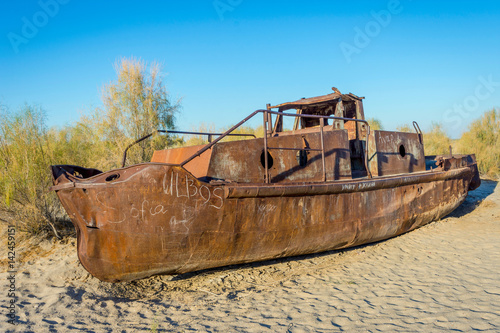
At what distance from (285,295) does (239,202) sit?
122 centimetres

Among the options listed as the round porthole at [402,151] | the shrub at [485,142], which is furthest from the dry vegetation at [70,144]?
the shrub at [485,142]

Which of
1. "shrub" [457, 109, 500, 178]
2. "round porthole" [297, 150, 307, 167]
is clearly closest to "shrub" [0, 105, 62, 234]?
"round porthole" [297, 150, 307, 167]

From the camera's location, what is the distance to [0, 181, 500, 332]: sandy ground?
312 centimetres

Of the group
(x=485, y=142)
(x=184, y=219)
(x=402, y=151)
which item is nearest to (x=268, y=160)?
(x=184, y=219)

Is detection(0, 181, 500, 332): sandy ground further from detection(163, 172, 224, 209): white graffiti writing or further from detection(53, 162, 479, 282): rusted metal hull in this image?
detection(163, 172, 224, 209): white graffiti writing

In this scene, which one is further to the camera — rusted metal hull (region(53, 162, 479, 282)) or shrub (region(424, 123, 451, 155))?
shrub (region(424, 123, 451, 155))

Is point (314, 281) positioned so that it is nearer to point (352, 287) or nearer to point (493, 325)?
point (352, 287)

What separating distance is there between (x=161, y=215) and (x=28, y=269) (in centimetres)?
262

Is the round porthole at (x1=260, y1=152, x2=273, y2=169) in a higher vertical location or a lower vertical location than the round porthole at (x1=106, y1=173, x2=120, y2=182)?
higher

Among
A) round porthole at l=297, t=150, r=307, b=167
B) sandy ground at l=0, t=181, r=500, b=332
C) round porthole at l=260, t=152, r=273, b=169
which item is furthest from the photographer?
round porthole at l=297, t=150, r=307, b=167

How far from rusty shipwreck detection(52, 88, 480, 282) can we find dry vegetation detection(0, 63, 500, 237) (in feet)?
6.61

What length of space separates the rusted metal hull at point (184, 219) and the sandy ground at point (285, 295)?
0.35 metres

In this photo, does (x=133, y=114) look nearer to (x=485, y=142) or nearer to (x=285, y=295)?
(x=285, y=295)

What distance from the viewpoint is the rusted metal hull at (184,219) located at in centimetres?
352
